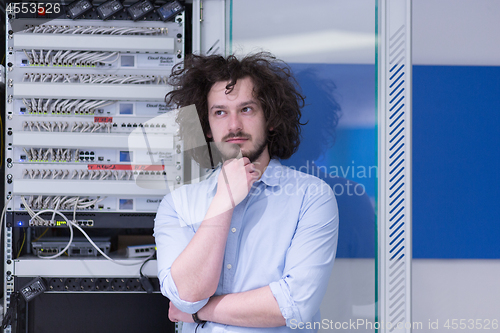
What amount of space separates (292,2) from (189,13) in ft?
1.71

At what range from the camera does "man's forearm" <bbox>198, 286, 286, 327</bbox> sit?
35.1 inches

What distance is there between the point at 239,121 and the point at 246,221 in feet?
1.21

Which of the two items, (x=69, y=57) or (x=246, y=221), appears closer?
(x=246, y=221)

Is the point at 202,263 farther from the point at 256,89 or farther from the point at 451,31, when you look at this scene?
the point at 451,31

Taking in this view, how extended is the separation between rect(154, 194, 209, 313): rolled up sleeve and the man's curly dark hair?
1.19ft

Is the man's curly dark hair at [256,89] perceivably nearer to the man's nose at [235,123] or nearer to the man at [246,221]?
the man at [246,221]

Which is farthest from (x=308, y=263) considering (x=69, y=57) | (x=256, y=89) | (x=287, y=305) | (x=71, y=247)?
(x=69, y=57)

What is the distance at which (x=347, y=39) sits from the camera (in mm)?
1384

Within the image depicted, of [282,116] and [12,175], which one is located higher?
[282,116]

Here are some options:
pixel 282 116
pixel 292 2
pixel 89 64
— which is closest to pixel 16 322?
pixel 89 64

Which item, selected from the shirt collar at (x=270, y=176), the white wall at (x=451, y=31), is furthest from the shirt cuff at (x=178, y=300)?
the white wall at (x=451, y=31)

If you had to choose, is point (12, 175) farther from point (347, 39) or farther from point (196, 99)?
point (347, 39)

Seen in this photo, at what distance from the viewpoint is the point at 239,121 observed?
1.15 metres

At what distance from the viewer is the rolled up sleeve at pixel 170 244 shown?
3.02 ft
